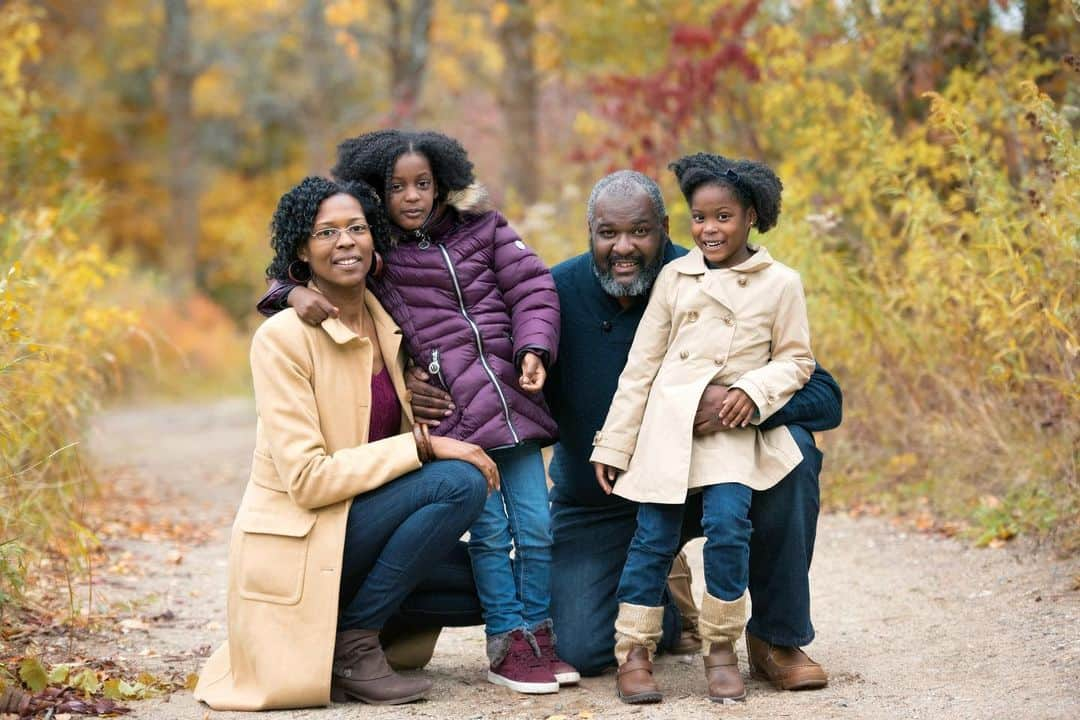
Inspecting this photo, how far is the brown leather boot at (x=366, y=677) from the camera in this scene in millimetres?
3947

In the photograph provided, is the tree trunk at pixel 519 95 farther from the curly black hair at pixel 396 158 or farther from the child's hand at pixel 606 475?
the child's hand at pixel 606 475

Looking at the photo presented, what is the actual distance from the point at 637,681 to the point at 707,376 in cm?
94

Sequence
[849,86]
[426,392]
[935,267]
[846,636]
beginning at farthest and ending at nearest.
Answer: [849,86] < [935,267] < [846,636] < [426,392]

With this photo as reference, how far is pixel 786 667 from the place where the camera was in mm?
4000

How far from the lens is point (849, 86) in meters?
9.07

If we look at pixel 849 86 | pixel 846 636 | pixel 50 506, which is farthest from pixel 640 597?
pixel 849 86

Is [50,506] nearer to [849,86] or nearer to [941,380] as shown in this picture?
[941,380]

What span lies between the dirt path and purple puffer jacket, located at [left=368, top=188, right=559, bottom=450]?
88 cm

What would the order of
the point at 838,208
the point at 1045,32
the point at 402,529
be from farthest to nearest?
the point at 1045,32, the point at 838,208, the point at 402,529

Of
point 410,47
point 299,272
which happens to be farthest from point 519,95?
point 299,272

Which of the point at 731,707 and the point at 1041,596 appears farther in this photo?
the point at 1041,596

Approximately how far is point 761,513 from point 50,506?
3.43 metres

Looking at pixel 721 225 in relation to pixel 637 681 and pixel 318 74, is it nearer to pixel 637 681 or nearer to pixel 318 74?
pixel 637 681

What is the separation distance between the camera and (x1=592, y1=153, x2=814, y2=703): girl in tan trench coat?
3.86 meters
